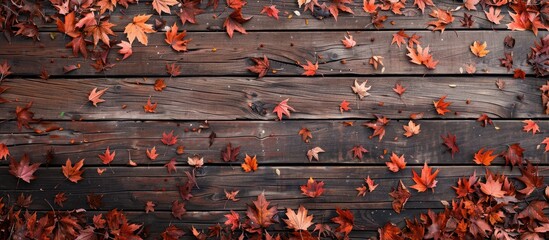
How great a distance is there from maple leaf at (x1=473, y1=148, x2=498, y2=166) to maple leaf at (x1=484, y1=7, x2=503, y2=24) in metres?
0.73

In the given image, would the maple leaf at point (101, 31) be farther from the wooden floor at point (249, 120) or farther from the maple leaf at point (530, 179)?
the maple leaf at point (530, 179)

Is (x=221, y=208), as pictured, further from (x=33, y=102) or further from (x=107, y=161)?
(x=33, y=102)

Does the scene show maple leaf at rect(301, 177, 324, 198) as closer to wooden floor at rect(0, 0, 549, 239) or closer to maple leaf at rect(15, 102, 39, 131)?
wooden floor at rect(0, 0, 549, 239)

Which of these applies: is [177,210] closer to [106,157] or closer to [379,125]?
[106,157]

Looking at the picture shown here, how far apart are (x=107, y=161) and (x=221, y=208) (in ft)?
2.24

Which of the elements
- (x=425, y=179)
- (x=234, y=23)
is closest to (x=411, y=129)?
(x=425, y=179)

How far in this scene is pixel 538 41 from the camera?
2.93 metres

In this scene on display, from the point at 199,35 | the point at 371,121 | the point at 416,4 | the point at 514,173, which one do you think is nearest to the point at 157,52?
the point at 199,35

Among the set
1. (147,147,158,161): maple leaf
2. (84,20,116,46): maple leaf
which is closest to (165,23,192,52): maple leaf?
(84,20,116,46): maple leaf

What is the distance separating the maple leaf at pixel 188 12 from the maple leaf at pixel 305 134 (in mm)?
859

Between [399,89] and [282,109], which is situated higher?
[399,89]

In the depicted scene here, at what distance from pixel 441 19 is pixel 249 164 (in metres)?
1.35

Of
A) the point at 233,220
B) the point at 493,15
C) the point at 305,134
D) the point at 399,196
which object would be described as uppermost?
the point at 493,15

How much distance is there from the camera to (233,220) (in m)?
2.87
